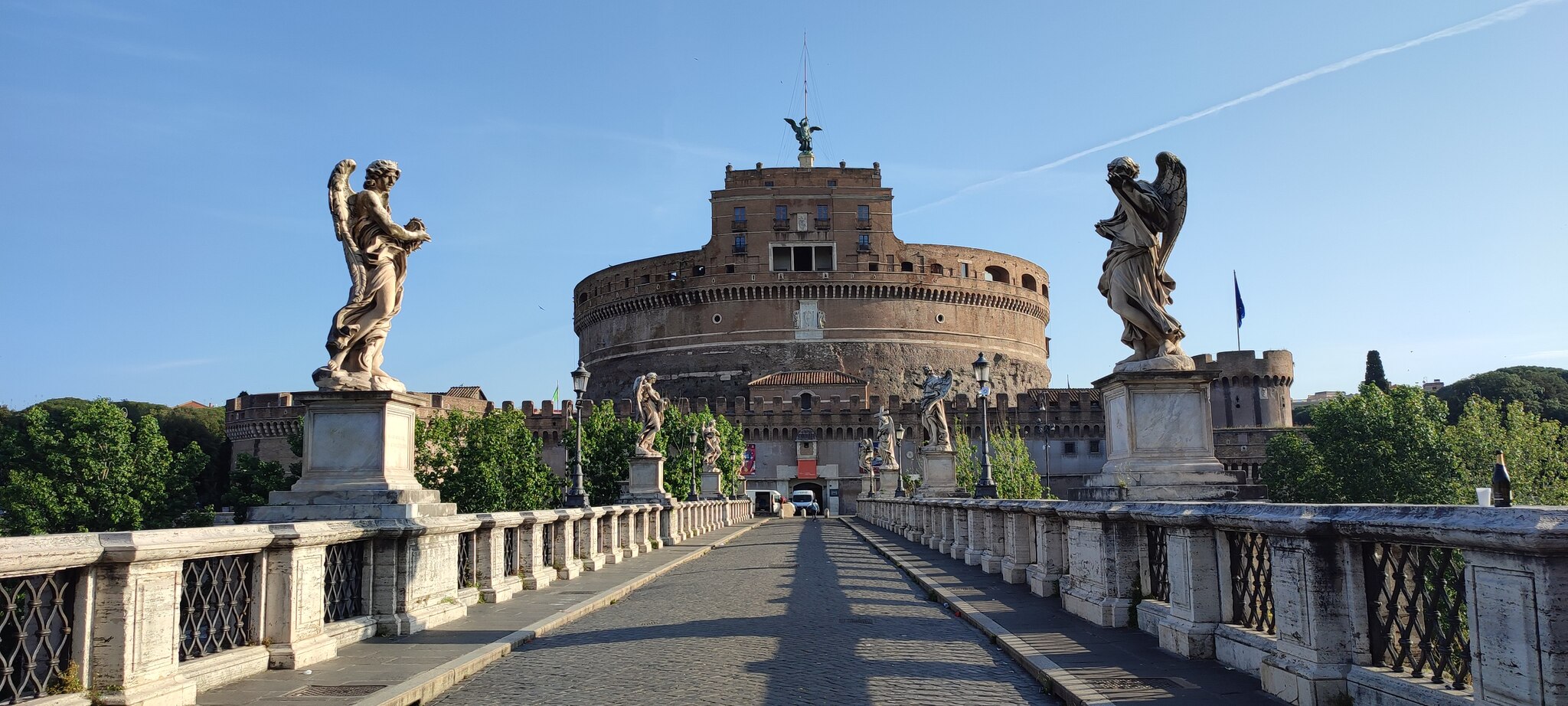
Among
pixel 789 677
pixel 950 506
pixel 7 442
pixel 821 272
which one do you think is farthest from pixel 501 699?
pixel 821 272

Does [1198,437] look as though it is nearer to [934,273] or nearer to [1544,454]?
[1544,454]

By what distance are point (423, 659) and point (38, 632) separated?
110 inches

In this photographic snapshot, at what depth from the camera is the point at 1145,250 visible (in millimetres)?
9336

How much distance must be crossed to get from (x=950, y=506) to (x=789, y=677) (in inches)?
540

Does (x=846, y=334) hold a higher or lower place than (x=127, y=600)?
higher

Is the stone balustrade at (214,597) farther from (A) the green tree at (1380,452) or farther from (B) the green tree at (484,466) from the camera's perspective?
(A) the green tree at (1380,452)

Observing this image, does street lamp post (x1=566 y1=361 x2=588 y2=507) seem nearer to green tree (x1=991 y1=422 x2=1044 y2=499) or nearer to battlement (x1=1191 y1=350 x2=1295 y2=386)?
green tree (x1=991 y1=422 x2=1044 y2=499)

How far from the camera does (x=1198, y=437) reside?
8875 mm

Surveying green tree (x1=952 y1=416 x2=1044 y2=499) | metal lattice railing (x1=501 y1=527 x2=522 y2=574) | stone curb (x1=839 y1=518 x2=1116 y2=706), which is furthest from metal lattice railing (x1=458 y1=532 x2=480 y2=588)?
green tree (x1=952 y1=416 x2=1044 y2=499)

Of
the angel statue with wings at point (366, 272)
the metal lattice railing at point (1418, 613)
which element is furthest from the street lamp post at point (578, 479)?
the metal lattice railing at point (1418, 613)

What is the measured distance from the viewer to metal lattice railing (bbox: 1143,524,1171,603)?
8.33 meters

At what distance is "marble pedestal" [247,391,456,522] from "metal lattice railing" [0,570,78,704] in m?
3.44

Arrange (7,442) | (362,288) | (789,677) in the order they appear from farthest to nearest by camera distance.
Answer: (7,442), (362,288), (789,677)

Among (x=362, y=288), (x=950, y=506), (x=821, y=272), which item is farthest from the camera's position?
(x=821, y=272)
